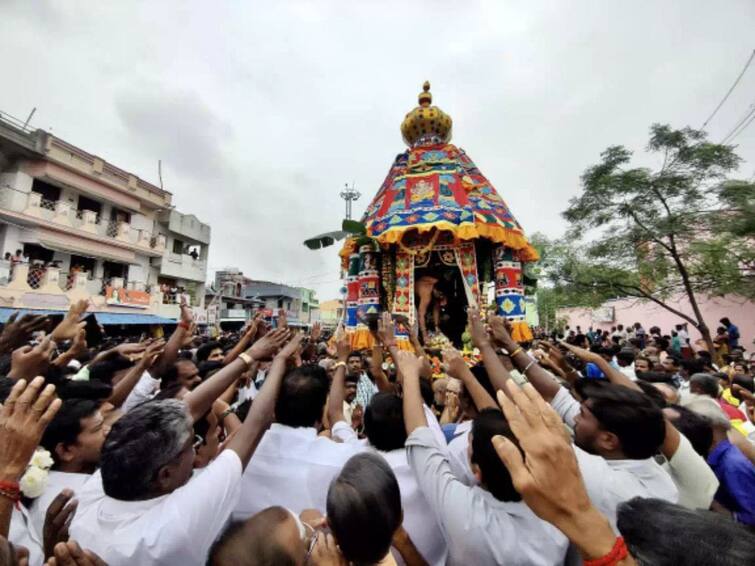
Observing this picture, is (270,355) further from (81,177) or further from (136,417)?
(81,177)

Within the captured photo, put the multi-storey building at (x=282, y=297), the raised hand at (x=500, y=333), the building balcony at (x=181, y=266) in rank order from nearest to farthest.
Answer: the raised hand at (x=500, y=333), the building balcony at (x=181, y=266), the multi-storey building at (x=282, y=297)

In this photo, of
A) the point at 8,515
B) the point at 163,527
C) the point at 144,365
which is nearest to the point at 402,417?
the point at 163,527

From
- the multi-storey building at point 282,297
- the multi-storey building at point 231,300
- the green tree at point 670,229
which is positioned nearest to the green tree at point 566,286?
the green tree at point 670,229

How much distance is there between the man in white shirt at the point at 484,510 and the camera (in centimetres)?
139

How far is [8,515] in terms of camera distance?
4.13 feet

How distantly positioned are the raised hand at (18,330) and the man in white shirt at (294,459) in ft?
6.56

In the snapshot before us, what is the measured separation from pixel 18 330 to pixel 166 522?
96.9 inches

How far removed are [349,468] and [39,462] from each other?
1457 millimetres

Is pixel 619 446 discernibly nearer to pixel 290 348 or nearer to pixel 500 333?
pixel 500 333

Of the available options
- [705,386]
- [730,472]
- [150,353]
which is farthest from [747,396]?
[150,353]

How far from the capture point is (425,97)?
11.6 metres

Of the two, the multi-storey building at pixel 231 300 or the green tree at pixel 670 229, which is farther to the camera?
the multi-storey building at pixel 231 300

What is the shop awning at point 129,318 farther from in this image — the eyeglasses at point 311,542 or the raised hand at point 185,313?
the eyeglasses at point 311,542

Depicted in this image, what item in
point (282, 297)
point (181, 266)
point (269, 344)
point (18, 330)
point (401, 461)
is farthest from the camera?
point (282, 297)
